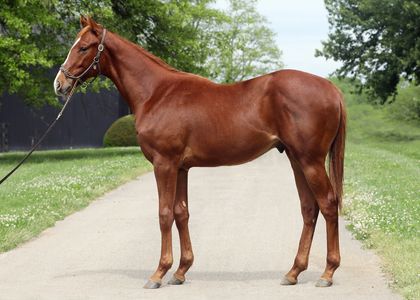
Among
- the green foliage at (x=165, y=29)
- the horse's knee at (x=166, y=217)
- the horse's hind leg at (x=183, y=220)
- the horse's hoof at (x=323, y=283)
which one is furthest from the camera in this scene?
the green foliage at (x=165, y=29)

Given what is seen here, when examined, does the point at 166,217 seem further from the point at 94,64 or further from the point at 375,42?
the point at 375,42

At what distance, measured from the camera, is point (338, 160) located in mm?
8703

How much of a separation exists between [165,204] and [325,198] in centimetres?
159

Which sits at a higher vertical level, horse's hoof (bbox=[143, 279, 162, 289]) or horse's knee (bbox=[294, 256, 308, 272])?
A: horse's knee (bbox=[294, 256, 308, 272])

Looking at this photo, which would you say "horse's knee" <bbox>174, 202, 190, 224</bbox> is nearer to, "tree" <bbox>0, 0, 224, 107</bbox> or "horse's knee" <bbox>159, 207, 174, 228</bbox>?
"horse's knee" <bbox>159, 207, 174, 228</bbox>

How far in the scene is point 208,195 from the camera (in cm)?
1700

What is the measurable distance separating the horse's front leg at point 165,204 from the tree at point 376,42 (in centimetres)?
3590

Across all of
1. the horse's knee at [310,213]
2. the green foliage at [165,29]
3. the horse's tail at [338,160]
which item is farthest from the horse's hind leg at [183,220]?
the green foliage at [165,29]

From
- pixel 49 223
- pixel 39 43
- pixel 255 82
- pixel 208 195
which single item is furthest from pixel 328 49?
pixel 255 82

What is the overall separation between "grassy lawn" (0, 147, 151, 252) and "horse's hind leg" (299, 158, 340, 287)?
4.37 m

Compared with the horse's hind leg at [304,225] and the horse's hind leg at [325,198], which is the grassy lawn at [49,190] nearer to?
the horse's hind leg at [304,225]

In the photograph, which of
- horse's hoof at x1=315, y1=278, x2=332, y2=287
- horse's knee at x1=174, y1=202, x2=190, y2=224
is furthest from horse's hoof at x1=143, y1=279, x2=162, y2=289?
horse's hoof at x1=315, y1=278, x2=332, y2=287

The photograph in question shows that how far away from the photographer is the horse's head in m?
8.74

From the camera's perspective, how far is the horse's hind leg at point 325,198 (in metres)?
8.45
